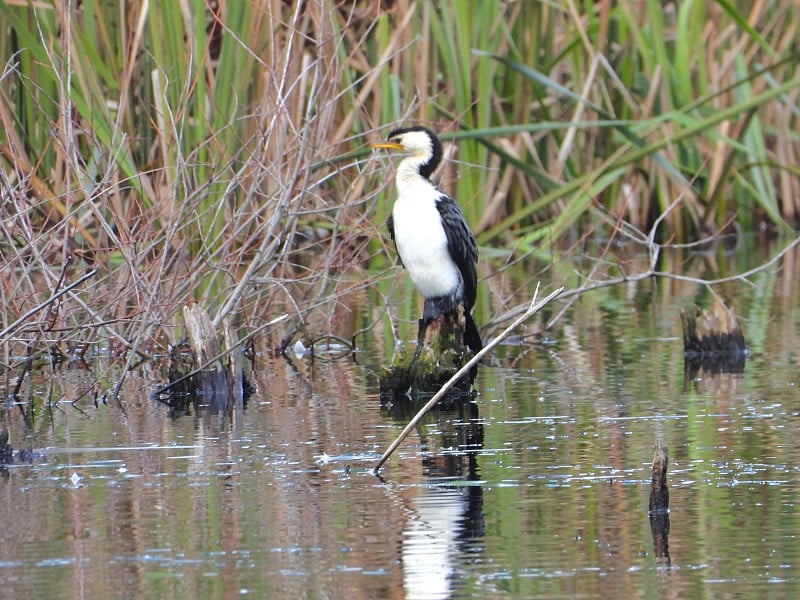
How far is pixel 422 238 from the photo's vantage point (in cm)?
805

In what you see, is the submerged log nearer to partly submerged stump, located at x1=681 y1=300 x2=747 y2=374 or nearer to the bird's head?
the bird's head

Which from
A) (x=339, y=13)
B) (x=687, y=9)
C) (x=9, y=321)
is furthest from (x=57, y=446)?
(x=687, y=9)

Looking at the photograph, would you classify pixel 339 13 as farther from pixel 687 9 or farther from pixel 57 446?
pixel 57 446

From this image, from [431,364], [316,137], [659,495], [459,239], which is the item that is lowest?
[659,495]

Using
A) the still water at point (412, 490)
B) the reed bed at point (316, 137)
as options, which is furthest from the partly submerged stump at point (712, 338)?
the reed bed at point (316, 137)

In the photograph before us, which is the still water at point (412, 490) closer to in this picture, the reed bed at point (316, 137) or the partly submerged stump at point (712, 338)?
the partly submerged stump at point (712, 338)

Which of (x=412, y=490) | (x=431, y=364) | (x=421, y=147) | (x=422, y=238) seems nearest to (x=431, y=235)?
(x=422, y=238)

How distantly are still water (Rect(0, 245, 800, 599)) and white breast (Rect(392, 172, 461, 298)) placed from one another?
0.56 m

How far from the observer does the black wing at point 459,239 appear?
8008 millimetres

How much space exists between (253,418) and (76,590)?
292cm

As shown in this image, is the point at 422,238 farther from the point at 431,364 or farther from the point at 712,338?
the point at 712,338

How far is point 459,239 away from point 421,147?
21.0 inches

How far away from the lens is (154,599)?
3.98m

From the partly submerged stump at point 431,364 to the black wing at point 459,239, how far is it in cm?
26
